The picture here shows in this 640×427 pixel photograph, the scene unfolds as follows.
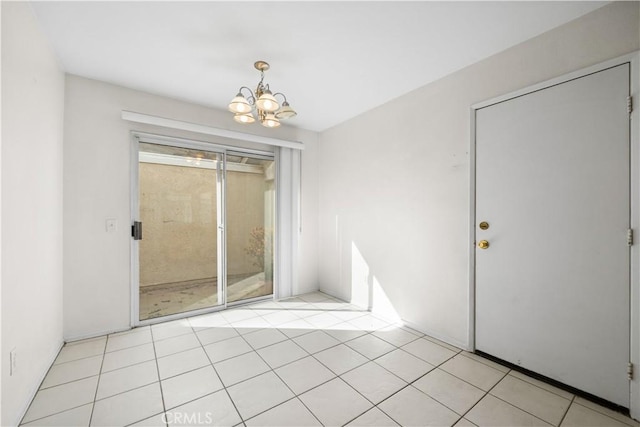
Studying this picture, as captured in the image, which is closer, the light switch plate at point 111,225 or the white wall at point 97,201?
the white wall at point 97,201

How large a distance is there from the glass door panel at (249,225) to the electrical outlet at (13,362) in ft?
7.21

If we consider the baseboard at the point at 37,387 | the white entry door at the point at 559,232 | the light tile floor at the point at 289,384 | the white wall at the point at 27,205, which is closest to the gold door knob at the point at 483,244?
the white entry door at the point at 559,232

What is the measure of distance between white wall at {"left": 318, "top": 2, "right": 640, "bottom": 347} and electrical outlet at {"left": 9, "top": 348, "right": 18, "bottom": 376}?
322cm

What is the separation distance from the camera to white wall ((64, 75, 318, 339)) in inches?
106

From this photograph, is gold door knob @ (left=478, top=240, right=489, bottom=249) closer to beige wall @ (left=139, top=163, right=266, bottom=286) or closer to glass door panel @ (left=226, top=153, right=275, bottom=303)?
glass door panel @ (left=226, top=153, right=275, bottom=303)

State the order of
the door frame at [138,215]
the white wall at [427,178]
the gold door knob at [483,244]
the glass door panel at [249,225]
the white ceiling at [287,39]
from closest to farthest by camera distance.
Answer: the white ceiling at [287,39]
the white wall at [427,178]
the gold door knob at [483,244]
the door frame at [138,215]
the glass door panel at [249,225]

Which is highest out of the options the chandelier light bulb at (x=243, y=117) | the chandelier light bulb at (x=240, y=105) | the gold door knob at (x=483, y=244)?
the chandelier light bulb at (x=240, y=105)

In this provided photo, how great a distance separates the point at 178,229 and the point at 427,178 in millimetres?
3070

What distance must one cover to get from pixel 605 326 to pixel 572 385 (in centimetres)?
51

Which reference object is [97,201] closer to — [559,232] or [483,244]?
[483,244]

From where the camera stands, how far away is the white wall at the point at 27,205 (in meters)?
1.57

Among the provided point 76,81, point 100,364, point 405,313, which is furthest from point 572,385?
point 76,81

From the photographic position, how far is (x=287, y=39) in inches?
86.1

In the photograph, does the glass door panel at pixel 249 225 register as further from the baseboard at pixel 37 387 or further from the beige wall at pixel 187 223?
the baseboard at pixel 37 387
